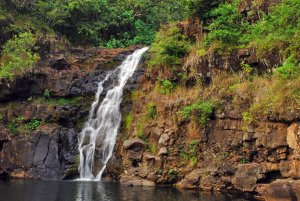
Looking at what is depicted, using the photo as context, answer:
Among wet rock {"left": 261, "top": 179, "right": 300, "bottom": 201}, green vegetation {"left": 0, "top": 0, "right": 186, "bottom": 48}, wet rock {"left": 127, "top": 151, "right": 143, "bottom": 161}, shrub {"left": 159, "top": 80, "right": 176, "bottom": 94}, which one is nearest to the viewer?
wet rock {"left": 261, "top": 179, "right": 300, "bottom": 201}

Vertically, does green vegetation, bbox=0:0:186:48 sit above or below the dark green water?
above

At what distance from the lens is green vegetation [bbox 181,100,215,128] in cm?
2702

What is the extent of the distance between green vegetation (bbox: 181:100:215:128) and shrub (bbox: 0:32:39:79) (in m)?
17.9

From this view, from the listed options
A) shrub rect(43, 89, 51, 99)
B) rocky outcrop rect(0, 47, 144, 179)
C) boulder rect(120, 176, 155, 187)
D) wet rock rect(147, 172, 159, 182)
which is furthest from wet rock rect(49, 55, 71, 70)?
wet rock rect(147, 172, 159, 182)

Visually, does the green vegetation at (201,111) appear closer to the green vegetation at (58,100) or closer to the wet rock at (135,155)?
the wet rock at (135,155)

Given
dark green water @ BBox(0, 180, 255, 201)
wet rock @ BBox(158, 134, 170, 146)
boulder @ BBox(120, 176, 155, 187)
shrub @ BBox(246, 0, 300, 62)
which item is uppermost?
shrub @ BBox(246, 0, 300, 62)

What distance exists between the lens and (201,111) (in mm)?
27641

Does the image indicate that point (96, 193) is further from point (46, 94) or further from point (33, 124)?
point (46, 94)

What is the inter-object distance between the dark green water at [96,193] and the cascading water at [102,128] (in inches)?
171

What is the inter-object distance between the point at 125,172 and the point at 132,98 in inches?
316

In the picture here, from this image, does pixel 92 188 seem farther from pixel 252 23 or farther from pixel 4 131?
pixel 252 23

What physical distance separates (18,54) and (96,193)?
843 inches

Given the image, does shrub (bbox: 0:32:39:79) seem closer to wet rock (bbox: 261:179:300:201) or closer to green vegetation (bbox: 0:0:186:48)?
green vegetation (bbox: 0:0:186:48)

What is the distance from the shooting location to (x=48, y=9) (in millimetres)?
48375
